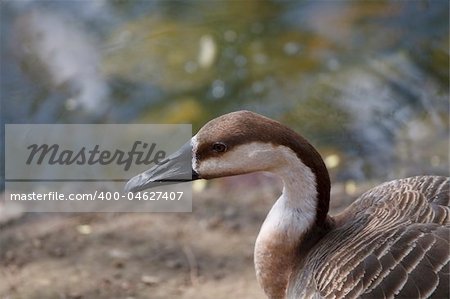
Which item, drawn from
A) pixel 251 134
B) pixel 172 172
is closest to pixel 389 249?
pixel 251 134

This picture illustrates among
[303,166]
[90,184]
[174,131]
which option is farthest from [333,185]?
[303,166]

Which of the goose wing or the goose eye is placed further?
the goose eye

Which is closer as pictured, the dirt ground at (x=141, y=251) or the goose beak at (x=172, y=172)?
the goose beak at (x=172, y=172)

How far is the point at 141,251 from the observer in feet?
13.9

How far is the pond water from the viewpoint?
5.50 m

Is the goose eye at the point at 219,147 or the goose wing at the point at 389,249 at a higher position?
the goose eye at the point at 219,147

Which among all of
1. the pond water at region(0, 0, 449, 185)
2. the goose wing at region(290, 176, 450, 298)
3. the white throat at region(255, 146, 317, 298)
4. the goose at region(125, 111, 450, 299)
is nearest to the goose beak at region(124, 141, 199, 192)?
the goose at region(125, 111, 450, 299)

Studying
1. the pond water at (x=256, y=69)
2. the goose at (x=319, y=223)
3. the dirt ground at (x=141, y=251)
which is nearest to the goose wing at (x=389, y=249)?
the goose at (x=319, y=223)

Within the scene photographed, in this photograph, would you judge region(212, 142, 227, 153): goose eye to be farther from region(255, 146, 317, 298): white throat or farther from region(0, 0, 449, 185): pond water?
region(0, 0, 449, 185): pond water

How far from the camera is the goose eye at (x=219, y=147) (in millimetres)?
2986

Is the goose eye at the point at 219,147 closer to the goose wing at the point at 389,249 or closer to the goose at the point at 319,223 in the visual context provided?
the goose at the point at 319,223

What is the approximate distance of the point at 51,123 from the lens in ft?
18.4

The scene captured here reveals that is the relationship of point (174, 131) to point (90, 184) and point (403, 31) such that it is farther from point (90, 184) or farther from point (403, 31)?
point (403, 31)

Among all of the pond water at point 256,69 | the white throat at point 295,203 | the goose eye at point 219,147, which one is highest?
the pond water at point 256,69
